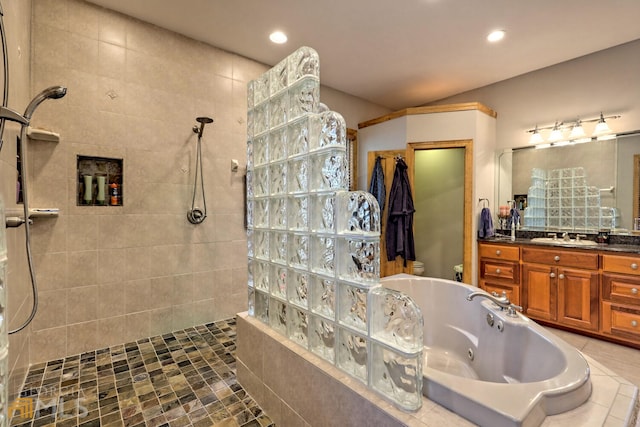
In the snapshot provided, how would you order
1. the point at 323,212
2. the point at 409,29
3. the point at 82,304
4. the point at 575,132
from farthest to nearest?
the point at 575,132
the point at 409,29
the point at 82,304
the point at 323,212

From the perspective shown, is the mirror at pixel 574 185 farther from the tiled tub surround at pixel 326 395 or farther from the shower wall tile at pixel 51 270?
the shower wall tile at pixel 51 270

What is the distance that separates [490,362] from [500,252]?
5.40ft

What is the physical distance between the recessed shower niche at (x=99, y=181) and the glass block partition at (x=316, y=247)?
1.29 m

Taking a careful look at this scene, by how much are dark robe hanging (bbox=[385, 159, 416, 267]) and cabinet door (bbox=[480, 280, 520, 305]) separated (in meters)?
0.84

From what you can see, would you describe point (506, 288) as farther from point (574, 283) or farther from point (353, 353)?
point (353, 353)

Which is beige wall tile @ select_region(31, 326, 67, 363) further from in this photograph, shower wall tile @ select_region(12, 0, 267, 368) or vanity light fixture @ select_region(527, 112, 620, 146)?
vanity light fixture @ select_region(527, 112, 620, 146)

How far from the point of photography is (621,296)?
7.88 ft

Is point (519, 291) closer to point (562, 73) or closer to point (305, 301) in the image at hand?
point (562, 73)

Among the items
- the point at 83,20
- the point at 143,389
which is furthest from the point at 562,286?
the point at 83,20

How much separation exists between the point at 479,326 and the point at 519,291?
1.34m

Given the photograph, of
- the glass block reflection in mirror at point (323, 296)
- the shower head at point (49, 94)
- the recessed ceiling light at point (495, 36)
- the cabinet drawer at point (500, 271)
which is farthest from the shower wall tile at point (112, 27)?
the cabinet drawer at point (500, 271)

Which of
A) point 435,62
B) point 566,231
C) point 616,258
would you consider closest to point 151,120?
point 435,62

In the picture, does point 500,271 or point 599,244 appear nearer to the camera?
point 599,244

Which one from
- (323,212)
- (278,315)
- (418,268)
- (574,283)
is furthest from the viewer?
(418,268)
